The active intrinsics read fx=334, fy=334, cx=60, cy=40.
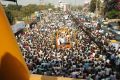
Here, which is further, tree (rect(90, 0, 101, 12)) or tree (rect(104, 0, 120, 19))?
tree (rect(90, 0, 101, 12))

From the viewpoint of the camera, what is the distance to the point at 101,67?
53.6 ft

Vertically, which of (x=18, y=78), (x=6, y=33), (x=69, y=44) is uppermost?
(x=6, y=33)

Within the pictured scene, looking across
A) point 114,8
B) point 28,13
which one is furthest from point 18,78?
point 28,13

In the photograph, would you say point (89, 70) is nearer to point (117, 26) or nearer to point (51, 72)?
point (51, 72)

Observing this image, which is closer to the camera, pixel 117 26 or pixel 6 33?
pixel 6 33

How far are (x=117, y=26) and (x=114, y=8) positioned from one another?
10029 millimetres

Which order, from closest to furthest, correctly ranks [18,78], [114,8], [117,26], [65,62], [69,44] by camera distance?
1. [18,78]
2. [65,62]
3. [69,44]
4. [117,26]
5. [114,8]


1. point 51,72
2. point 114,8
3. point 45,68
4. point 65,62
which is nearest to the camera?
point 51,72

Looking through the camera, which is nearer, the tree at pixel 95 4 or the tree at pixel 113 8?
the tree at pixel 113 8

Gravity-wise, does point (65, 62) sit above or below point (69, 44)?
above

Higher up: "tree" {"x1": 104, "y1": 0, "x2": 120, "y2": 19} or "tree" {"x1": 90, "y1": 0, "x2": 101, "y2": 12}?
"tree" {"x1": 104, "y1": 0, "x2": 120, "y2": 19}

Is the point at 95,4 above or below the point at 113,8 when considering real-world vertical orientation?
below

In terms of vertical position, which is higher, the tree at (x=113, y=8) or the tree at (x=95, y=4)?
the tree at (x=113, y=8)

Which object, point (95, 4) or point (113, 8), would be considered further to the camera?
point (95, 4)
